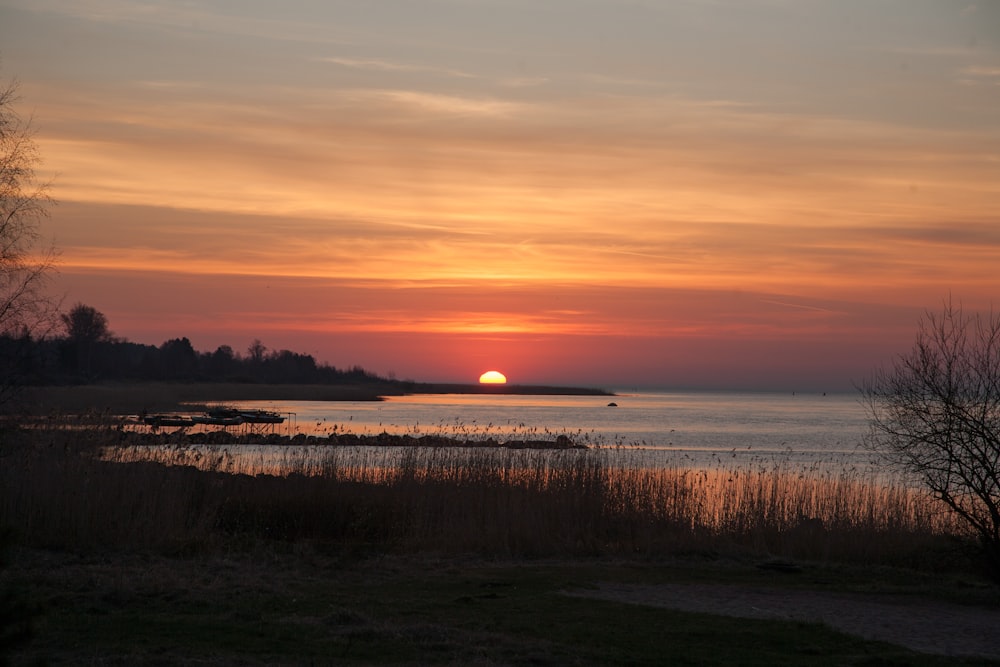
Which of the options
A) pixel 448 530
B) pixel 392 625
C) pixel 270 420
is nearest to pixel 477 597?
pixel 392 625

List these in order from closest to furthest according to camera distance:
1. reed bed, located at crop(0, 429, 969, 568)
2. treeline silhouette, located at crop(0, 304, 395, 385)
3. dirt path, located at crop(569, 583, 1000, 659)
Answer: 1. dirt path, located at crop(569, 583, 1000, 659)
2. reed bed, located at crop(0, 429, 969, 568)
3. treeline silhouette, located at crop(0, 304, 395, 385)

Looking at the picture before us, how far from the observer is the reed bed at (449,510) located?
17359 millimetres

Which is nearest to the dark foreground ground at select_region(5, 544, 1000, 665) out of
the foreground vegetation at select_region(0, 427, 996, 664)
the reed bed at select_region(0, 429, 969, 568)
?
the foreground vegetation at select_region(0, 427, 996, 664)

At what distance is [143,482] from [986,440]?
1535 centimetres

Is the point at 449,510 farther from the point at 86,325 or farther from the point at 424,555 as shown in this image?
the point at 86,325

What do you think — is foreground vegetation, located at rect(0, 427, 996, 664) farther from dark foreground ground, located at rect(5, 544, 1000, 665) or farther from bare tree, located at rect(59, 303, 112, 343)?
bare tree, located at rect(59, 303, 112, 343)

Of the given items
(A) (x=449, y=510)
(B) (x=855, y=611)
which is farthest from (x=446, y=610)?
(A) (x=449, y=510)

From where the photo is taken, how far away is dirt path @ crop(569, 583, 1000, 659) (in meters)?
11.4

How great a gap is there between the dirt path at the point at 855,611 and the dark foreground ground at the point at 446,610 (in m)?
0.06

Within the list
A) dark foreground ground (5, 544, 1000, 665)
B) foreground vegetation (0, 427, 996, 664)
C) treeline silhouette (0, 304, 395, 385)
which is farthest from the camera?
treeline silhouette (0, 304, 395, 385)

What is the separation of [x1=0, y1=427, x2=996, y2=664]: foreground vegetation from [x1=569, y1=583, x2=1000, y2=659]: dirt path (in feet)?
2.50

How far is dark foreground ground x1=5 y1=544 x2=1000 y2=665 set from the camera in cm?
996

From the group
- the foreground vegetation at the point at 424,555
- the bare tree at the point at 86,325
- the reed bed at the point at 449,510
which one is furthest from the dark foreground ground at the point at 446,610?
the bare tree at the point at 86,325

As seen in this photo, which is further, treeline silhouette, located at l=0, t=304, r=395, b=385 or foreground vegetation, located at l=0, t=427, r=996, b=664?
treeline silhouette, located at l=0, t=304, r=395, b=385
